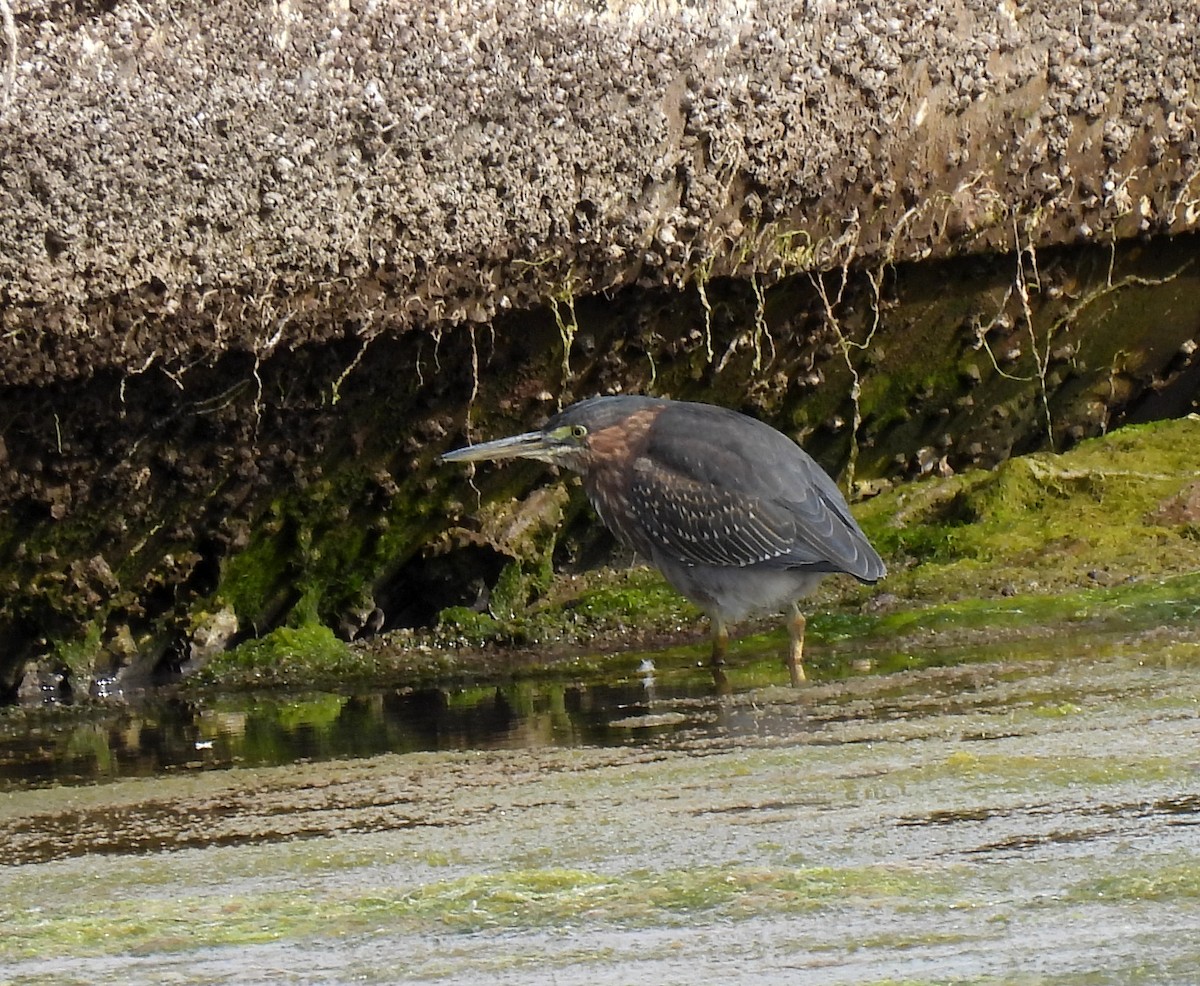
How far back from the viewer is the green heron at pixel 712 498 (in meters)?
6.78

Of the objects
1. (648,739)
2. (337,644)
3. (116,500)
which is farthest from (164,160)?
(648,739)

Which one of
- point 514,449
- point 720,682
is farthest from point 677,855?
point 514,449

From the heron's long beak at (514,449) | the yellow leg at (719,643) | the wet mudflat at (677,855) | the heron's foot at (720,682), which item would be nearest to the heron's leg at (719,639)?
the yellow leg at (719,643)

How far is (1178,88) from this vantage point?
812 centimetres

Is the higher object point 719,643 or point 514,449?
point 514,449

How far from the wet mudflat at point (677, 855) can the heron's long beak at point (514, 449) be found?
1852 millimetres

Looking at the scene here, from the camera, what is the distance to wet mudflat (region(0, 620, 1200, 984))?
8.41ft

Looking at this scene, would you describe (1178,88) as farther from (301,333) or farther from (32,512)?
(32,512)

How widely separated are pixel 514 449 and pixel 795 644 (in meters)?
1.23

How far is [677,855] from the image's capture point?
3252mm

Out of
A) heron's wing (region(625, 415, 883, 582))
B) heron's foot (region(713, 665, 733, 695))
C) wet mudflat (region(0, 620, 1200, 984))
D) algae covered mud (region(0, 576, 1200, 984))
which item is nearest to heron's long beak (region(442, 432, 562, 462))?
heron's wing (region(625, 415, 883, 582))

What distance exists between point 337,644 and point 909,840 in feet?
15.7

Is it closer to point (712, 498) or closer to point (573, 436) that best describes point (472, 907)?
point (712, 498)

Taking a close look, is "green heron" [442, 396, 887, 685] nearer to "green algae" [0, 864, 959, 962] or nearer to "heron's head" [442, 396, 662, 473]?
"heron's head" [442, 396, 662, 473]
